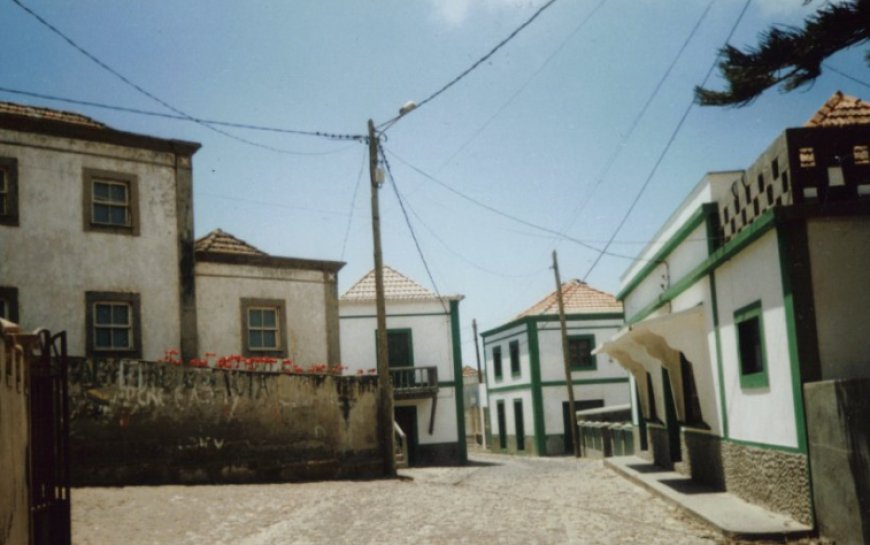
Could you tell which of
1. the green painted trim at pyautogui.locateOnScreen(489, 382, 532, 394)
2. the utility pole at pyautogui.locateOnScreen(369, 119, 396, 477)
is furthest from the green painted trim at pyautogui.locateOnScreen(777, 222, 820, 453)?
the green painted trim at pyautogui.locateOnScreen(489, 382, 532, 394)

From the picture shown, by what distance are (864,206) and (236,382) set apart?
11.2 m

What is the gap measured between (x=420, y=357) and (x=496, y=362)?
1044cm

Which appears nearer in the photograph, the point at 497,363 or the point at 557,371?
the point at 557,371

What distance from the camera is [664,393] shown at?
15789 millimetres

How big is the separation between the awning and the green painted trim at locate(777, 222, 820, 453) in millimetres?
3832

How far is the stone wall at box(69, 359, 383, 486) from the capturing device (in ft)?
42.5

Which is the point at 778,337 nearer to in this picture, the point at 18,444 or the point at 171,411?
the point at 18,444

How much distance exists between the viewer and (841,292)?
864 cm

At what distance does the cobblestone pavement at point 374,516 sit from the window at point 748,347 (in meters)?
2.13

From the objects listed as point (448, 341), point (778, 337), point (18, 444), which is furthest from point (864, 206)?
point (448, 341)

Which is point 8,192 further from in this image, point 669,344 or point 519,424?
point 519,424

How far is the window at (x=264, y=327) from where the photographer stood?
20.3 m

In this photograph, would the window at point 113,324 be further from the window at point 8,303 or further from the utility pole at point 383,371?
the utility pole at point 383,371

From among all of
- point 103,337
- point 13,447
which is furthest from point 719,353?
point 103,337
